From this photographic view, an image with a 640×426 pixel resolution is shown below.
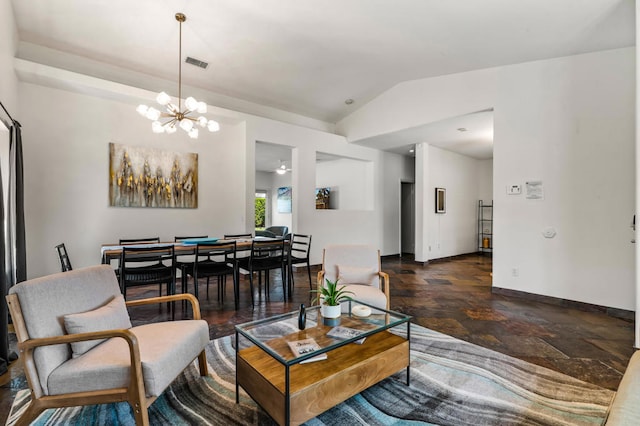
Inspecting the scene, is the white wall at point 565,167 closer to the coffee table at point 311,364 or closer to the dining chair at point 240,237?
the coffee table at point 311,364

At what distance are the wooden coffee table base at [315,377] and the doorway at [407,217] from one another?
661cm

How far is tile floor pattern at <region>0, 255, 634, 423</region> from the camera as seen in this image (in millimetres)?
2297

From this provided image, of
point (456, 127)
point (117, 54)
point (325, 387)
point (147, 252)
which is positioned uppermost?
point (117, 54)

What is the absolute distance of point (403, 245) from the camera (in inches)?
332

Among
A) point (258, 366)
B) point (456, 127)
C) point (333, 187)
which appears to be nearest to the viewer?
point (258, 366)

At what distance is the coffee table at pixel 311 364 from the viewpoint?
58.4 inches

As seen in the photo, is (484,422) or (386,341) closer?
(484,422)

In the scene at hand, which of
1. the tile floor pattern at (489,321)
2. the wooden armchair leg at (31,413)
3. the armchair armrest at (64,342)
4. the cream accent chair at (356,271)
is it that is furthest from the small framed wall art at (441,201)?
the wooden armchair leg at (31,413)

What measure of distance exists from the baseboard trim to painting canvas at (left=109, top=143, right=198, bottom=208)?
197 inches

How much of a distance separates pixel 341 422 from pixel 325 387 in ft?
0.91

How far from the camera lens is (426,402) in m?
1.84

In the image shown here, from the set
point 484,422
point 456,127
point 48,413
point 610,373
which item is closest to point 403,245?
point 456,127

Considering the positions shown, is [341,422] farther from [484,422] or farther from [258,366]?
[484,422]

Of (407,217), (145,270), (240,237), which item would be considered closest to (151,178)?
(240,237)
